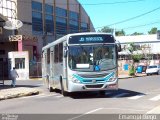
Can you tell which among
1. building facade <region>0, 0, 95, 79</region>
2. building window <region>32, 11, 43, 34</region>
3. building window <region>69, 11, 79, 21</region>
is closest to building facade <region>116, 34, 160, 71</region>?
building window <region>69, 11, 79, 21</region>

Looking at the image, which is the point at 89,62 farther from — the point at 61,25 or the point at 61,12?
the point at 61,12

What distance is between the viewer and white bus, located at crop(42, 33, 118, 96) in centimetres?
1919

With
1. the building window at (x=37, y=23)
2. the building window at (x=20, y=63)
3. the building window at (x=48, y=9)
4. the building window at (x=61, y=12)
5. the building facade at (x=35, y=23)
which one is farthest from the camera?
the building window at (x=61, y=12)

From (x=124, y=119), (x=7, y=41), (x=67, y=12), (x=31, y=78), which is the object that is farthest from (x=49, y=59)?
(x=67, y=12)

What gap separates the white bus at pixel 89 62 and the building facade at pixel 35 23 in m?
26.2

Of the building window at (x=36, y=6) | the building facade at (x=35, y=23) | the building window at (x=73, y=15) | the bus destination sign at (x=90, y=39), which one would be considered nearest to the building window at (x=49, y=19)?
the building facade at (x=35, y=23)

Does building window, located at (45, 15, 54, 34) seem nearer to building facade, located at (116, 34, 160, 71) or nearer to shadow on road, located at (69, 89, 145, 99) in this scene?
building facade, located at (116, 34, 160, 71)

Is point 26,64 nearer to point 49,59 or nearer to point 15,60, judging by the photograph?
point 15,60

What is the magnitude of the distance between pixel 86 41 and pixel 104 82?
83.5 inches

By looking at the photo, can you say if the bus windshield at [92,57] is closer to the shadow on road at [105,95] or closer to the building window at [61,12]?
the shadow on road at [105,95]

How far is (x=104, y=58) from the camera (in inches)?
768

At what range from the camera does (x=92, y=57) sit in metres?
19.5

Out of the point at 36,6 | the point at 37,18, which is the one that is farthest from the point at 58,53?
the point at 36,6

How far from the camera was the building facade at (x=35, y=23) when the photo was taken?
50.9 meters
